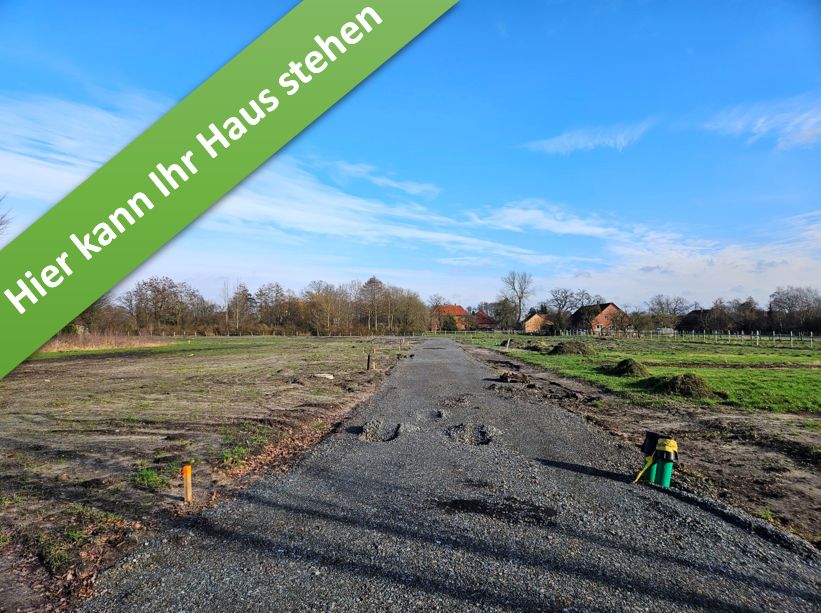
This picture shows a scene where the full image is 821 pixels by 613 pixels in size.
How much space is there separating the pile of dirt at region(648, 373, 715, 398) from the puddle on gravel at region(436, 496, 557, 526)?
42.9ft

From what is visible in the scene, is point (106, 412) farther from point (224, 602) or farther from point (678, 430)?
point (678, 430)

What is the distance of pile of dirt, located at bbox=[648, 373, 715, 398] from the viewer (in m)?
16.3

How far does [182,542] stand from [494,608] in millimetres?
3600

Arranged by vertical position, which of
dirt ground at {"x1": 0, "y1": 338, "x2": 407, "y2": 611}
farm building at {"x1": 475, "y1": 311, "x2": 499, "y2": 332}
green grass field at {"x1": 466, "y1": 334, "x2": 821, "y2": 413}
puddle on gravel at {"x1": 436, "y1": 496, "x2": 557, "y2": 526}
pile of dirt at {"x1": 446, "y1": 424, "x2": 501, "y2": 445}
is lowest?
dirt ground at {"x1": 0, "y1": 338, "x2": 407, "y2": 611}

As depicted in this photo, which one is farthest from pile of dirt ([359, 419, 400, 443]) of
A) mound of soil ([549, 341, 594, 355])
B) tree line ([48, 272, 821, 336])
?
tree line ([48, 272, 821, 336])

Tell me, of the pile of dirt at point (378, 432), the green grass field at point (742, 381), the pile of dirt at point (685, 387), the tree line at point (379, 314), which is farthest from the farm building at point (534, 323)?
the pile of dirt at point (378, 432)

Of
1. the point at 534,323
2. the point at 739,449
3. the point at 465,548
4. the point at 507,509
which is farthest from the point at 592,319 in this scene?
the point at 465,548

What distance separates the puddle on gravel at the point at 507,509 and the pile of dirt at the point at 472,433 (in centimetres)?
345

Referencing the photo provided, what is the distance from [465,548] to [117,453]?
24.6ft

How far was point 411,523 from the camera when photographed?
564 cm

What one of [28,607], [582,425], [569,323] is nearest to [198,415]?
[28,607]

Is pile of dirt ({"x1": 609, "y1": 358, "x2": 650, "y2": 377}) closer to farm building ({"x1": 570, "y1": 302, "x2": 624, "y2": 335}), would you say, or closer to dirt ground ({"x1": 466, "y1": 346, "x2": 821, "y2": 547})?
dirt ground ({"x1": 466, "y1": 346, "x2": 821, "y2": 547})

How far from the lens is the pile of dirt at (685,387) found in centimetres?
1627

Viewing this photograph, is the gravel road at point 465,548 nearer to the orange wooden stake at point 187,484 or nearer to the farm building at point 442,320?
the orange wooden stake at point 187,484
